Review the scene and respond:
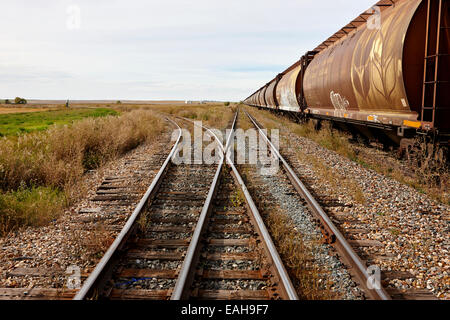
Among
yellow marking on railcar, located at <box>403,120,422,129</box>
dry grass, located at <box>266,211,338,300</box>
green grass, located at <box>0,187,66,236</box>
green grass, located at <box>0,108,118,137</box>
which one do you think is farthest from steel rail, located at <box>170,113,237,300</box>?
green grass, located at <box>0,108,118,137</box>

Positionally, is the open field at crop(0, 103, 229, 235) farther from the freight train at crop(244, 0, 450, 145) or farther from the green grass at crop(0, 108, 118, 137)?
the freight train at crop(244, 0, 450, 145)

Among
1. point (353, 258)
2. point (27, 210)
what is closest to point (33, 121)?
point (27, 210)

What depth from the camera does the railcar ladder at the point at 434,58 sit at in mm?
5078

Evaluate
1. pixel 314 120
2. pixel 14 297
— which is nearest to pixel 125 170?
pixel 14 297

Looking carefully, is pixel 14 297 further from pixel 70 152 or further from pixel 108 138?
pixel 108 138

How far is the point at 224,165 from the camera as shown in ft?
25.5

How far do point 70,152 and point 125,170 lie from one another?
71.0 inches

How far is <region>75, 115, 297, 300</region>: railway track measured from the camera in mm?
2852

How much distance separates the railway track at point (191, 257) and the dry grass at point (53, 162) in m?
1.85

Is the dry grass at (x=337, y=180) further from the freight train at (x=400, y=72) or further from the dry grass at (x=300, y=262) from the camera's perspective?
the dry grass at (x=300, y=262)

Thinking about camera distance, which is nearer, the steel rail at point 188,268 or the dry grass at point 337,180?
the steel rail at point 188,268

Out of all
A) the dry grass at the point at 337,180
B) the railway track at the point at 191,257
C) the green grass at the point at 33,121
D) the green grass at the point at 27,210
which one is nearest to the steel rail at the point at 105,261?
the railway track at the point at 191,257

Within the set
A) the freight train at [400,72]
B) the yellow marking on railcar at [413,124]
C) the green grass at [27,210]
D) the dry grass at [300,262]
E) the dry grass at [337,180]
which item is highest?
the freight train at [400,72]

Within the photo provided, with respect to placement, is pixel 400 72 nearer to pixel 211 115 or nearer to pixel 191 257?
pixel 191 257
